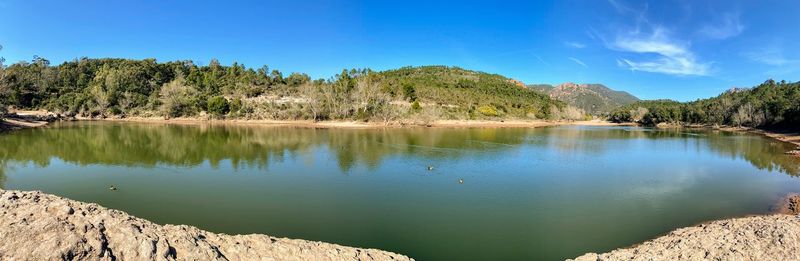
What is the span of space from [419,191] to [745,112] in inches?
3843

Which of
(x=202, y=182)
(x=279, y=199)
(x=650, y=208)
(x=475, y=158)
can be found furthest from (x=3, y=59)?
(x=650, y=208)

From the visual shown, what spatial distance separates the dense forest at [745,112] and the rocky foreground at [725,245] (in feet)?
235

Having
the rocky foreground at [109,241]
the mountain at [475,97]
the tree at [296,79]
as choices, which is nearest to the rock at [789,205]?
the rocky foreground at [109,241]

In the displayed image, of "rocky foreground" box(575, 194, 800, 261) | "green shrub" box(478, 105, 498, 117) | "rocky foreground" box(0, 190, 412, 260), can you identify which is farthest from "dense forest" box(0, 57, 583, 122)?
"rocky foreground" box(575, 194, 800, 261)

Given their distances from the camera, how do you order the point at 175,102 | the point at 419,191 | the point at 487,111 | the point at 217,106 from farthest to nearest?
the point at 487,111
the point at 175,102
the point at 217,106
the point at 419,191

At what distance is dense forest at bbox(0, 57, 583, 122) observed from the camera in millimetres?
75688

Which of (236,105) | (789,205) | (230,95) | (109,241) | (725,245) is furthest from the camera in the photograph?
(230,95)

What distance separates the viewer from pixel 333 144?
1572 inches

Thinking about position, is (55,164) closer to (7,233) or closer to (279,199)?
(279,199)

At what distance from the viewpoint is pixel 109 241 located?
860 cm

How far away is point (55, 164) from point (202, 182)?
1169cm

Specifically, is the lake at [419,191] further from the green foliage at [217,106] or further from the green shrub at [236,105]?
the green shrub at [236,105]

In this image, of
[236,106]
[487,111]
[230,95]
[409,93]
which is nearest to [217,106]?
[236,106]

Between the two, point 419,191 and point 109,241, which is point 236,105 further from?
point 109,241
